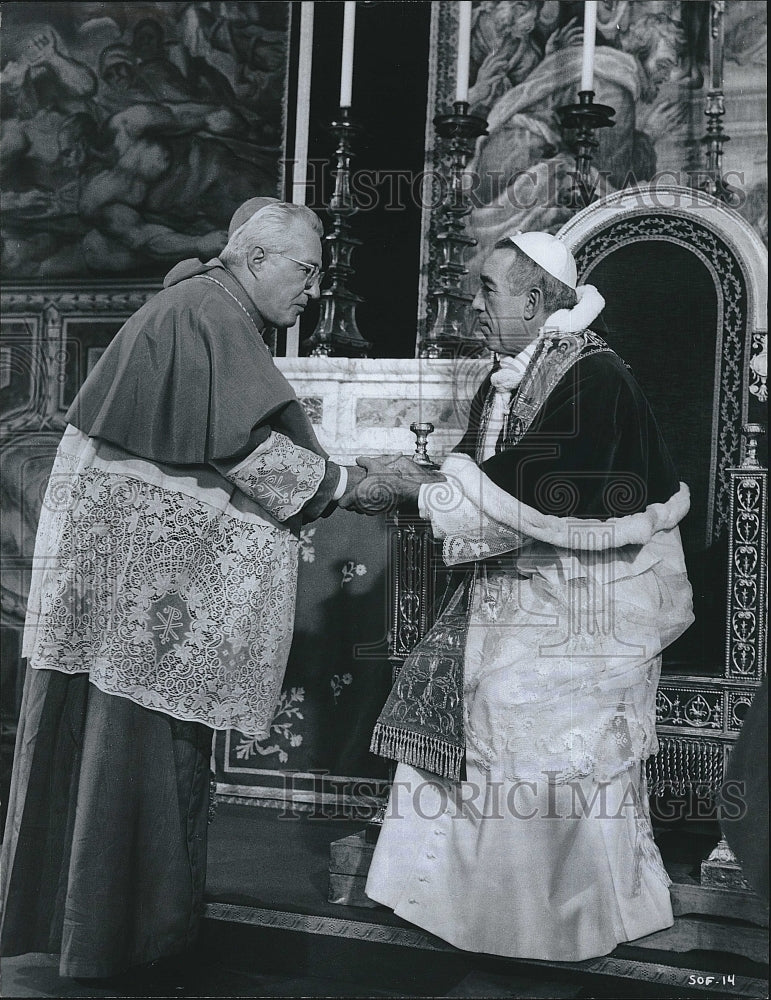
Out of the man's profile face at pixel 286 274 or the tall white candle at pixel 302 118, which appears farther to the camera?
the tall white candle at pixel 302 118

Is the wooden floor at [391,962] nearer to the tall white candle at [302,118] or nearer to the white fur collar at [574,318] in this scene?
the white fur collar at [574,318]

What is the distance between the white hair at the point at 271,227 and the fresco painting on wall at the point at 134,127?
1313 millimetres

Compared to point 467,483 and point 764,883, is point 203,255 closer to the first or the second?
point 467,483

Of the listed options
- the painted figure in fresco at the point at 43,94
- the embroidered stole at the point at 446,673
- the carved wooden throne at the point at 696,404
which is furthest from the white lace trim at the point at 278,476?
the painted figure in fresco at the point at 43,94

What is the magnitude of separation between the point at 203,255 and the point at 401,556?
141cm

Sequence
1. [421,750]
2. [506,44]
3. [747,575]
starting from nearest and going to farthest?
[421,750] → [747,575] → [506,44]

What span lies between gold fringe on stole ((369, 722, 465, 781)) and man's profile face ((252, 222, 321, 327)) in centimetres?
109

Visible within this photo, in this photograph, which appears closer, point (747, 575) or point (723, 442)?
point (747, 575)

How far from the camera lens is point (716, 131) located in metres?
3.89

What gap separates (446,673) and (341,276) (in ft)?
4.94

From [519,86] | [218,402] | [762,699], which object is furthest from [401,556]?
[519,86]

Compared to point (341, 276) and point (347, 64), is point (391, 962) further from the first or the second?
point (347, 64)

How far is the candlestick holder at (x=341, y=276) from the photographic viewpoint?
3.89m

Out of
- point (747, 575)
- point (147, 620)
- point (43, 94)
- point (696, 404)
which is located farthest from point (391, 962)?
point (43, 94)
